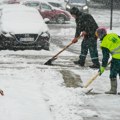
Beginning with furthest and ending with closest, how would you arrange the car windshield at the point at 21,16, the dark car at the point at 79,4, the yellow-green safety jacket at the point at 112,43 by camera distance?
the dark car at the point at 79,4 < the car windshield at the point at 21,16 < the yellow-green safety jacket at the point at 112,43

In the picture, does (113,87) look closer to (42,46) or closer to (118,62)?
(118,62)

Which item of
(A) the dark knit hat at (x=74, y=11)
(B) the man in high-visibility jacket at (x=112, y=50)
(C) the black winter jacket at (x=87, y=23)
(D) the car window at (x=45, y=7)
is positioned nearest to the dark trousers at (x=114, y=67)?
(B) the man in high-visibility jacket at (x=112, y=50)

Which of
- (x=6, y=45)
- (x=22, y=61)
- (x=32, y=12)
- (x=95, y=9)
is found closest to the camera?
(x=22, y=61)

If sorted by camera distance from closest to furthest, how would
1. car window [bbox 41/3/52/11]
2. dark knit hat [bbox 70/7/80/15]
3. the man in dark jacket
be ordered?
dark knit hat [bbox 70/7/80/15], the man in dark jacket, car window [bbox 41/3/52/11]

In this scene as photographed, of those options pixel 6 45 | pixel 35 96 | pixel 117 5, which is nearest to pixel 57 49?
pixel 6 45

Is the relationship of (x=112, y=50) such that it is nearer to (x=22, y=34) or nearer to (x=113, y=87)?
(x=113, y=87)

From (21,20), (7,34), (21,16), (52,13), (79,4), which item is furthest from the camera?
(79,4)

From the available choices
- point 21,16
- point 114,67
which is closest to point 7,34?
point 21,16

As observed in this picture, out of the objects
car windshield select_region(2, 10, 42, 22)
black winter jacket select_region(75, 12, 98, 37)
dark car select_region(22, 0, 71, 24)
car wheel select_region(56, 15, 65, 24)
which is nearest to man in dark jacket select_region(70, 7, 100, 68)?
black winter jacket select_region(75, 12, 98, 37)

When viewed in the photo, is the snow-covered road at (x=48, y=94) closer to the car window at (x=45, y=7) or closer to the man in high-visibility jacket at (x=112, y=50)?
the man in high-visibility jacket at (x=112, y=50)

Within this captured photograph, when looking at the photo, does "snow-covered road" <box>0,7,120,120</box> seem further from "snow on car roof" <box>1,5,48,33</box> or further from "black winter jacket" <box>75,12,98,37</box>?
"snow on car roof" <box>1,5,48,33</box>

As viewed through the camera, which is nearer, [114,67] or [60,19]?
[114,67]

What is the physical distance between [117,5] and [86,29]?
31301 mm

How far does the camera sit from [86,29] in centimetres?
1362
